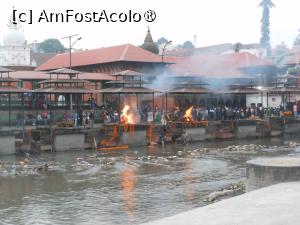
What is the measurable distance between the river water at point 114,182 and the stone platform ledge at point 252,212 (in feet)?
10.1

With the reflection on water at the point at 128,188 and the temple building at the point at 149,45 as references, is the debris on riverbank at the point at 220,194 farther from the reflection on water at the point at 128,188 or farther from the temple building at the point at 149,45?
the temple building at the point at 149,45

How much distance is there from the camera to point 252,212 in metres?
10.0

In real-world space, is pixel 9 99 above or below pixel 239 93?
below

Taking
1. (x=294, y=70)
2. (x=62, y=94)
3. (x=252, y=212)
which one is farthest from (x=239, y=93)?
(x=252, y=212)

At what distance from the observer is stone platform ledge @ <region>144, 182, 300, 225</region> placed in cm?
923

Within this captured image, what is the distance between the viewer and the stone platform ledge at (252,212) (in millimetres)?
9228

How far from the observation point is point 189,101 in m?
50.7

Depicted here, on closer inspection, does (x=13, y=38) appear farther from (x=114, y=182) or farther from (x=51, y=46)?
(x=114, y=182)

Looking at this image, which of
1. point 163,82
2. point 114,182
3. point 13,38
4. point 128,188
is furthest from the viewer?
point 13,38

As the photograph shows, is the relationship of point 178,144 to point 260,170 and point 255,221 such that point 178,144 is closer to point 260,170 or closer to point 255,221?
point 260,170

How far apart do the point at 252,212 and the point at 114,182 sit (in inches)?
416

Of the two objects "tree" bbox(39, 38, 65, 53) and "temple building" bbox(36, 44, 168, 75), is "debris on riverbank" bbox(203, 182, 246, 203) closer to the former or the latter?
"temple building" bbox(36, 44, 168, 75)

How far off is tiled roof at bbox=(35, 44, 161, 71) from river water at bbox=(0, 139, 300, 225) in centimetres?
2061

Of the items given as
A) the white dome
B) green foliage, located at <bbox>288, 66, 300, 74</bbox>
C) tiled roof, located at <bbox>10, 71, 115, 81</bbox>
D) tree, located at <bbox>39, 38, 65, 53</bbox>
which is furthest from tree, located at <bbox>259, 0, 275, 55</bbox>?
tree, located at <bbox>39, 38, 65, 53</bbox>
